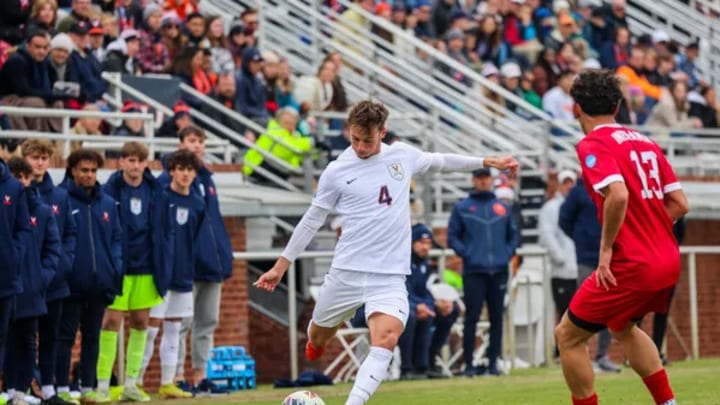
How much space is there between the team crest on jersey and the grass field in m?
2.52

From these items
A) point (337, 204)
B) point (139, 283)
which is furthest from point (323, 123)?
point (337, 204)

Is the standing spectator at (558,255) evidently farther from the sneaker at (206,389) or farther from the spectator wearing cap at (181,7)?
the sneaker at (206,389)

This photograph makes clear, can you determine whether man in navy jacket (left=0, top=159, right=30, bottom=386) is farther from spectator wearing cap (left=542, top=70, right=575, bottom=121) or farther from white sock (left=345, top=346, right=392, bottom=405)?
spectator wearing cap (left=542, top=70, right=575, bottom=121)

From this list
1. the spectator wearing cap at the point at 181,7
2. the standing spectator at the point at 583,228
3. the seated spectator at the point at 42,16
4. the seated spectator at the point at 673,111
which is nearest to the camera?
the standing spectator at the point at 583,228

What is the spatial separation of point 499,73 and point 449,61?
181cm

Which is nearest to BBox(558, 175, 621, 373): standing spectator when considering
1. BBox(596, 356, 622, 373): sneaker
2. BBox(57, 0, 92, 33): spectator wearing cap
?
BBox(596, 356, 622, 373): sneaker

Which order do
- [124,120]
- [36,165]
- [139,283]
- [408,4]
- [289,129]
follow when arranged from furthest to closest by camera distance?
[408,4]
[289,129]
[124,120]
[139,283]
[36,165]

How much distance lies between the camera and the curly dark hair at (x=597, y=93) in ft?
36.7

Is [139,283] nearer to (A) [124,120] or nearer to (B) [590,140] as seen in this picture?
(A) [124,120]

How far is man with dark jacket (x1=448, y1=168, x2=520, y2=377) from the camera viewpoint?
62.6ft

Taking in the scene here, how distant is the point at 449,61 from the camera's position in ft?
84.7

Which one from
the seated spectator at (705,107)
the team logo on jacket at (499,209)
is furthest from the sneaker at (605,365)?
the seated spectator at (705,107)

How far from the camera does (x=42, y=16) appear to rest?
1948 centimetres

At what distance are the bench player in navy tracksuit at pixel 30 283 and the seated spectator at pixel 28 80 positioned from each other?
3.54 m
